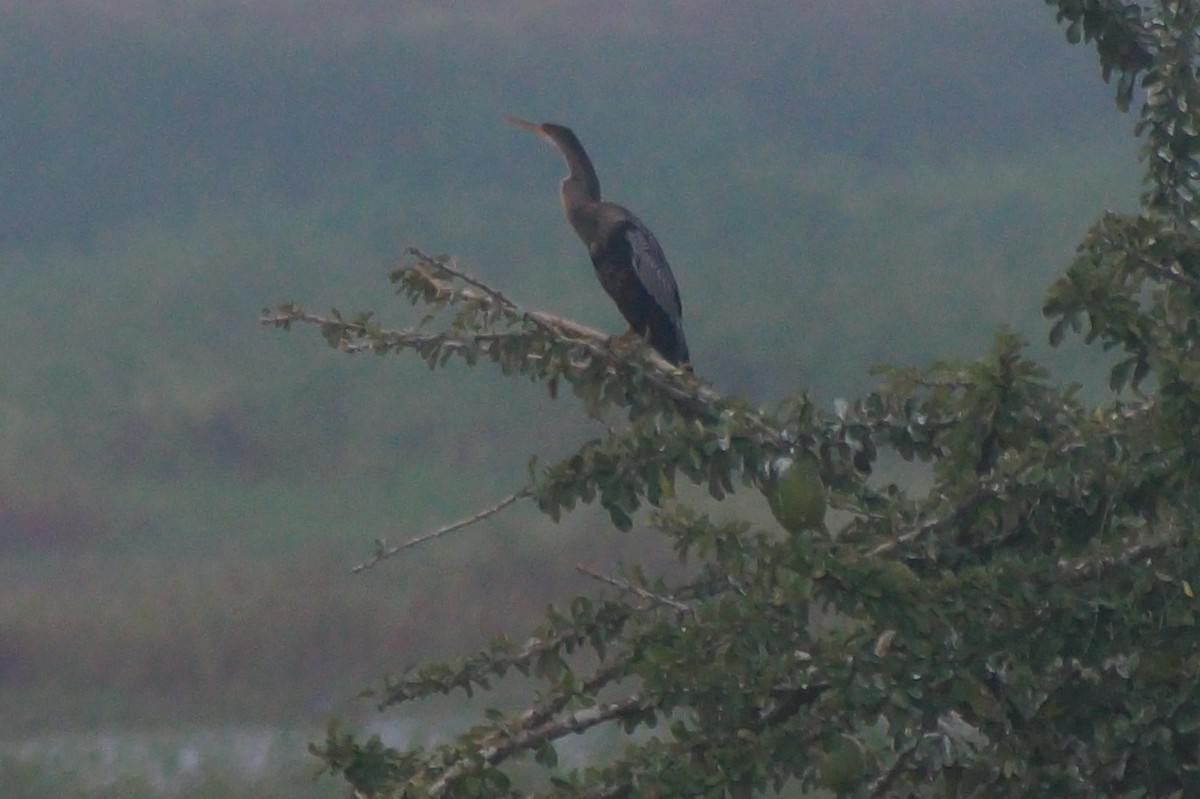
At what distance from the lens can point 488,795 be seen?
2949 millimetres

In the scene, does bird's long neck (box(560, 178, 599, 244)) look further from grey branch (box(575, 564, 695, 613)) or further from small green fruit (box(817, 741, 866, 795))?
small green fruit (box(817, 741, 866, 795))

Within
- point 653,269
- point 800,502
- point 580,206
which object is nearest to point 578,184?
point 580,206

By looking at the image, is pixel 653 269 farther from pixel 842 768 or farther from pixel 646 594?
pixel 842 768

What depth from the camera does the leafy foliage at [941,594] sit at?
8.59 ft

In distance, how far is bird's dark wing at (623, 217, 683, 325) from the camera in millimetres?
6566

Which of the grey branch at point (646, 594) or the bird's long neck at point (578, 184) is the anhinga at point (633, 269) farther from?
the grey branch at point (646, 594)

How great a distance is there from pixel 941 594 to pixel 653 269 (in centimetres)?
411

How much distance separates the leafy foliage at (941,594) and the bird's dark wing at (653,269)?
9.70 feet

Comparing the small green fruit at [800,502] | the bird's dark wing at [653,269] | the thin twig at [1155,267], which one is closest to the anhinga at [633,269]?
the bird's dark wing at [653,269]

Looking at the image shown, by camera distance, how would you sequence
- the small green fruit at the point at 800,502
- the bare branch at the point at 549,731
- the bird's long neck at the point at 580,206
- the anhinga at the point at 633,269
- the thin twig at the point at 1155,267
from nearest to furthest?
the small green fruit at the point at 800,502 → the thin twig at the point at 1155,267 → the bare branch at the point at 549,731 → the anhinga at the point at 633,269 → the bird's long neck at the point at 580,206

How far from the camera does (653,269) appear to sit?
6.62 meters

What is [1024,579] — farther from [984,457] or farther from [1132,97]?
[1132,97]

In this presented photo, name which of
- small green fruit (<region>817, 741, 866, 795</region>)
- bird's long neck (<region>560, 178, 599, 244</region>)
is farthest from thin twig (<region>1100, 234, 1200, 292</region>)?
bird's long neck (<region>560, 178, 599, 244</region>)

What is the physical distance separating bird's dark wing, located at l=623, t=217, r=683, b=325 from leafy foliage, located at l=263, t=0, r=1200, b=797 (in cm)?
296
